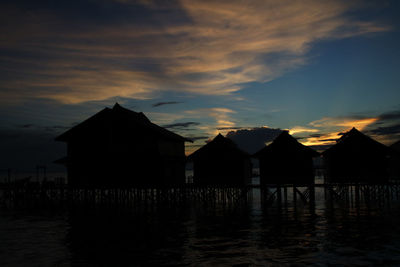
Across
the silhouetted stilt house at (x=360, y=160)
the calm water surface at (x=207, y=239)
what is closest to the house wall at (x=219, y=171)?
the calm water surface at (x=207, y=239)

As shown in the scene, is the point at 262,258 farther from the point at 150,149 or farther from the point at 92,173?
the point at 92,173

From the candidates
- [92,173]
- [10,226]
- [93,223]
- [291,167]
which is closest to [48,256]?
[93,223]

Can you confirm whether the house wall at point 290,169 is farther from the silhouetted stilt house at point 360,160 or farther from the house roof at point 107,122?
the house roof at point 107,122

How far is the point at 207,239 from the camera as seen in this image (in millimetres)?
20594

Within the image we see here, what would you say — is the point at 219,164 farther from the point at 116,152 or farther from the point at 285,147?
the point at 116,152

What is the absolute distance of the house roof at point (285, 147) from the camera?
116ft

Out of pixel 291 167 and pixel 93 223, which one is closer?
pixel 93 223

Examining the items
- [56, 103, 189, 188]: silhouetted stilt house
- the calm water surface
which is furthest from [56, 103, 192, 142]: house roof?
the calm water surface

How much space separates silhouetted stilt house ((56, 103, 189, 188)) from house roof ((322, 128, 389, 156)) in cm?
1430

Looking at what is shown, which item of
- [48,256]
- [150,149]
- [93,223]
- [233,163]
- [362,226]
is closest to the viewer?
[48,256]

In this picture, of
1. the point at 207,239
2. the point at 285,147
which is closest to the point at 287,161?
the point at 285,147

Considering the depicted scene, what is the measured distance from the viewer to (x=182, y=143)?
43.0 m

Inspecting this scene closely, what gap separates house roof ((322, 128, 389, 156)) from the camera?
118ft

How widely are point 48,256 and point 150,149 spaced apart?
58.5 feet
